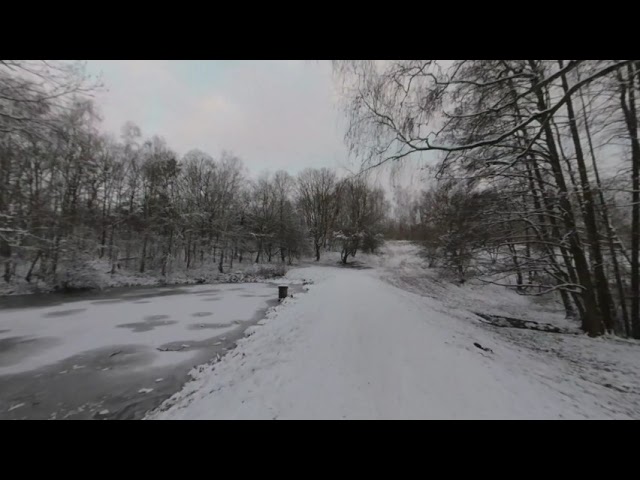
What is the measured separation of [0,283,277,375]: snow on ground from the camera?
17.5 feet

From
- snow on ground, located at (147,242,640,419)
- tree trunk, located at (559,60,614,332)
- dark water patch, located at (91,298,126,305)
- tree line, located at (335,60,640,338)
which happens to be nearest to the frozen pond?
dark water patch, located at (91,298,126,305)

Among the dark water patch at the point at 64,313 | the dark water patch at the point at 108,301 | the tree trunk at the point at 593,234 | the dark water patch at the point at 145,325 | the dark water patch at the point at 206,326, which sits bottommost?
the dark water patch at the point at 206,326

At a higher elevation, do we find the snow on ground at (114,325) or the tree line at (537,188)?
the tree line at (537,188)

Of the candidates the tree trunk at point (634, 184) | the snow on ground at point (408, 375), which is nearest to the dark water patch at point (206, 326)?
the snow on ground at point (408, 375)

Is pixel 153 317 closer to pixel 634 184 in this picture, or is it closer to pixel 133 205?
pixel 634 184

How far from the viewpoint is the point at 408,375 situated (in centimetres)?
349

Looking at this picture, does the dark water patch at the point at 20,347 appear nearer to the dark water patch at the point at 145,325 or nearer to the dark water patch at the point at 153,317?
the dark water patch at the point at 145,325

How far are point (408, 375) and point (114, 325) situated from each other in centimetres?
911

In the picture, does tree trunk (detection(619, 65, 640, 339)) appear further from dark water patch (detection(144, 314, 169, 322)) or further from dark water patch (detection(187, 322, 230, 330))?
dark water patch (detection(144, 314, 169, 322))

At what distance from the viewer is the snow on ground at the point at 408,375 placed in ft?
9.06

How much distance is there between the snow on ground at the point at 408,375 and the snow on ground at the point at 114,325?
2119mm

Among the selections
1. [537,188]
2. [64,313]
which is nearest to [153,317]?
[64,313]

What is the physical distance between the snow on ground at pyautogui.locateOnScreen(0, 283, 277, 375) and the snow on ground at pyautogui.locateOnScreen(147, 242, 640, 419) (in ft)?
6.95
